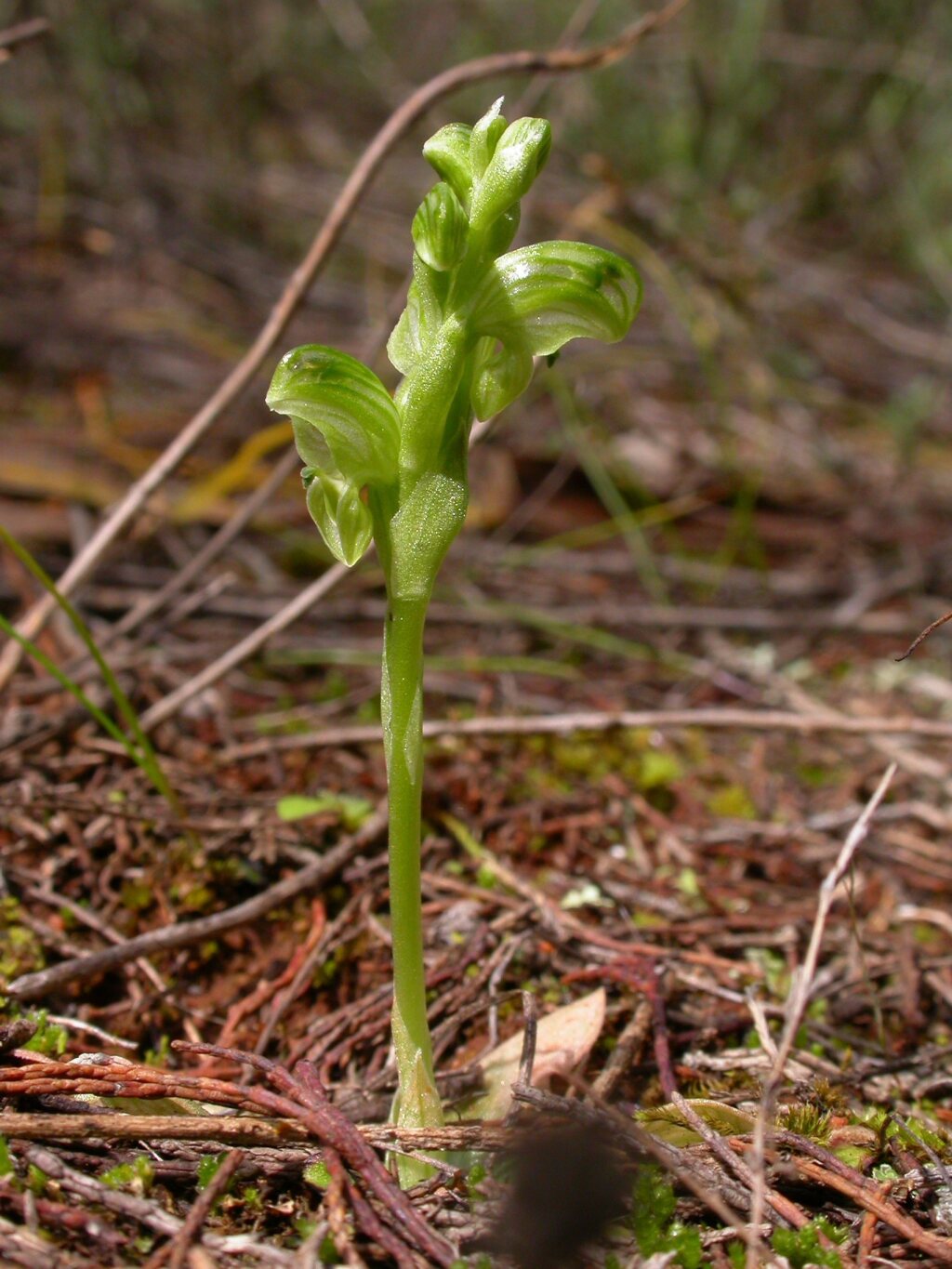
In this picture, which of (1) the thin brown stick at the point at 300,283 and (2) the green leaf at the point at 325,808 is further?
(1) the thin brown stick at the point at 300,283

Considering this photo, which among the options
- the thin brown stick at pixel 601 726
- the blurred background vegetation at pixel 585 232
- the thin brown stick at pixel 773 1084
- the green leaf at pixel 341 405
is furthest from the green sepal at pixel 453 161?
the blurred background vegetation at pixel 585 232

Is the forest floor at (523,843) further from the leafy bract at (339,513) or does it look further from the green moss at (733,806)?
the leafy bract at (339,513)

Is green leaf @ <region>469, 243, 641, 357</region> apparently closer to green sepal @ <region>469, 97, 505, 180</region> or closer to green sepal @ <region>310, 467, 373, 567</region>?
green sepal @ <region>469, 97, 505, 180</region>

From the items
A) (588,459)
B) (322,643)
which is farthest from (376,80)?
(322,643)

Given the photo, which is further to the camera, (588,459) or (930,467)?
(930,467)

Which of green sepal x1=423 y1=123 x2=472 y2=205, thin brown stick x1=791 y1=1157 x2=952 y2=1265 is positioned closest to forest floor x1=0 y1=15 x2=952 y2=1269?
thin brown stick x1=791 y1=1157 x2=952 y2=1265

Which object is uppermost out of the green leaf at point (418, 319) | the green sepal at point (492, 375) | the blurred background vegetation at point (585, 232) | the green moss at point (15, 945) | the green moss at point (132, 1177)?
the blurred background vegetation at point (585, 232)

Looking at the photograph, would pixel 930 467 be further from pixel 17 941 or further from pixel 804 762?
pixel 17 941
